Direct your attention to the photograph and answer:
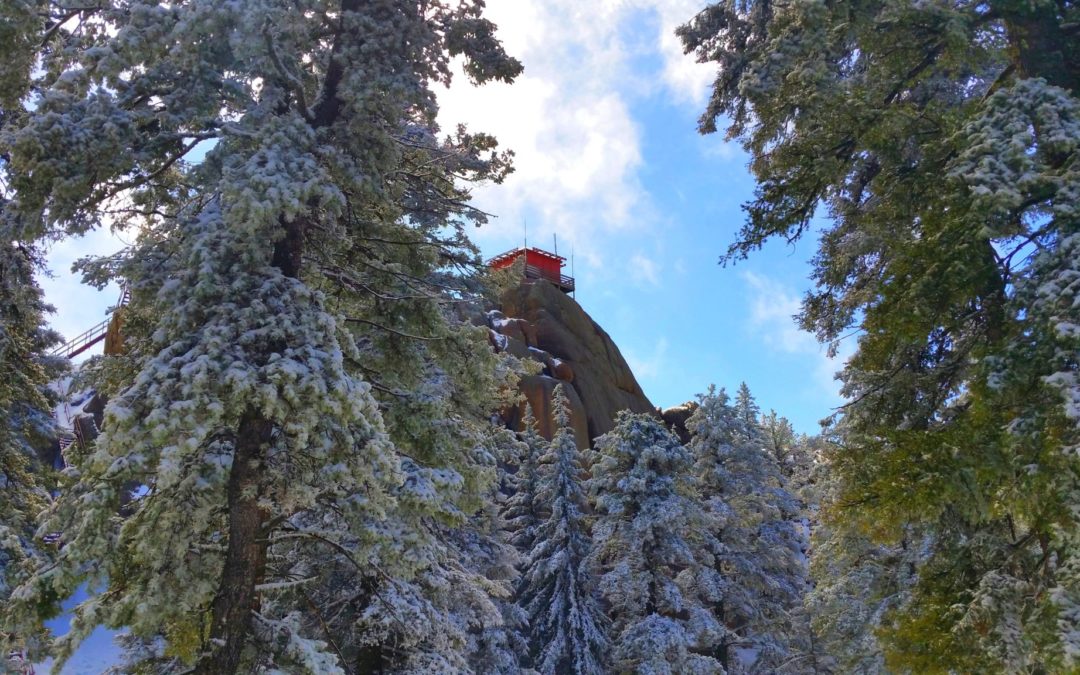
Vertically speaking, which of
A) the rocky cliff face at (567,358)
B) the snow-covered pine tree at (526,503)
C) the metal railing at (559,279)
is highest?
the metal railing at (559,279)

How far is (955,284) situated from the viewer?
6551 mm

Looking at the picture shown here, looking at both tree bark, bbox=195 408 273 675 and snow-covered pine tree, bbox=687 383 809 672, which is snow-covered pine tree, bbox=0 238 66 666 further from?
snow-covered pine tree, bbox=687 383 809 672

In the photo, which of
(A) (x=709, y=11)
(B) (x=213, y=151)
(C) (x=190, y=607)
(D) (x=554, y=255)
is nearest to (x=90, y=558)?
(C) (x=190, y=607)

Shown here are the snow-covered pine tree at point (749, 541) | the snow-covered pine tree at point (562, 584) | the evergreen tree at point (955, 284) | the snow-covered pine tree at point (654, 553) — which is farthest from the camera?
the snow-covered pine tree at point (749, 541)

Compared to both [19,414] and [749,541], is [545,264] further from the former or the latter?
[19,414]

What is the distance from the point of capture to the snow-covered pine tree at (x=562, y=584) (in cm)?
1952

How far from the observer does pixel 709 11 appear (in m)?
10.6

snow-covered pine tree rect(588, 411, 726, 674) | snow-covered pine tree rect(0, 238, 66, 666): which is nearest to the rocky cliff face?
snow-covered pine tree rect(588, 411, 726, 674)

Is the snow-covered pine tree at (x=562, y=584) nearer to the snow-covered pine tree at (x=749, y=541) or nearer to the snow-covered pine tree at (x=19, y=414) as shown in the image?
the snow-covered pine tree at (x=749, y=541)

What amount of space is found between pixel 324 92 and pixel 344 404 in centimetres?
453

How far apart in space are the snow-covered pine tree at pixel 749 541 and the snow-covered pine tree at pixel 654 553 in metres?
0.92

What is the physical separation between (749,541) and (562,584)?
6356 millimetres

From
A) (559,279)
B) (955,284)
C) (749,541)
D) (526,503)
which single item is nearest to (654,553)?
(749,541)

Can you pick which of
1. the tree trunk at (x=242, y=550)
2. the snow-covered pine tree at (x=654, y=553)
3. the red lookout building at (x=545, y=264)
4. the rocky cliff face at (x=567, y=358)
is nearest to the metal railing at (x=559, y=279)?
A: the red lookout building at (x=545, y=264)
